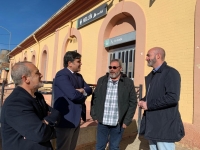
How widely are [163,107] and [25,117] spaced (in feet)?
4.84

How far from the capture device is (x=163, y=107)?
2.05 m

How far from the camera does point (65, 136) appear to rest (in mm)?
2260

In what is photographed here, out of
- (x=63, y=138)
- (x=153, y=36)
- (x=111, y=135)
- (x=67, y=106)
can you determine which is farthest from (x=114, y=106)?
(x=153, y=36)

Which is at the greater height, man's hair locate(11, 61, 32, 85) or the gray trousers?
man's hair locate(11, 61, 32, 85)

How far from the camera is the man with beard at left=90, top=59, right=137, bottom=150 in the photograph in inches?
103

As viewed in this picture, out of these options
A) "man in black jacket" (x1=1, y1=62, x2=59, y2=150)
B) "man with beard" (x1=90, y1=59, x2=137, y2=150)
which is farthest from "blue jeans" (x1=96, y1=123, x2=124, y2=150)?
"man in black jacket" (x1=1, y1=62, x2=59, y2=150)

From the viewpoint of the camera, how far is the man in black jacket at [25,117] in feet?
4.23

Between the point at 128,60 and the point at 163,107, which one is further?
the point at 128,60

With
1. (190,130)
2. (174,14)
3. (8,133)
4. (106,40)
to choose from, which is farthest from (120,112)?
(106,40)

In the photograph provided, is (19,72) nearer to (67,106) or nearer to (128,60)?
(67,106)

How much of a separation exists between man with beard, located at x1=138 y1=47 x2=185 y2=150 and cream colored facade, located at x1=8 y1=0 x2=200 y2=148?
1.88m

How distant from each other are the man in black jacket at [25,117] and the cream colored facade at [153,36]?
3223 millimetres

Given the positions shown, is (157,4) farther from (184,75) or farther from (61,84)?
(61,84)

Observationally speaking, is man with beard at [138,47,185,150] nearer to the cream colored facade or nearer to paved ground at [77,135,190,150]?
paved ground at [77,135,190,150]
